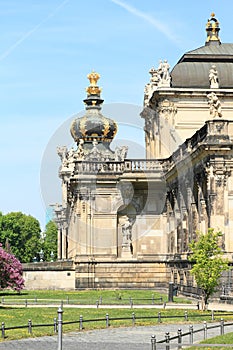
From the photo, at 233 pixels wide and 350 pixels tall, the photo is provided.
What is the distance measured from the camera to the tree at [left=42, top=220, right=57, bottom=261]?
149 m

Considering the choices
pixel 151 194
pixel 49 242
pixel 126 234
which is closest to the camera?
pixel 126 234

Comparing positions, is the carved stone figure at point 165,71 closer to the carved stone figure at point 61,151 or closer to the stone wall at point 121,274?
the stone wall at point 121,274

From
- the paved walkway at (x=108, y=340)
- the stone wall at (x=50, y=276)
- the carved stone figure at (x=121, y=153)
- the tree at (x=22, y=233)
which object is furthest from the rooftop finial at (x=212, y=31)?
the tree at (x=22, y=233)

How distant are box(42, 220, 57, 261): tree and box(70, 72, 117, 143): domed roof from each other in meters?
61.7

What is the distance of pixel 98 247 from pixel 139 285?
446 cm

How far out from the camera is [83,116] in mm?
87750

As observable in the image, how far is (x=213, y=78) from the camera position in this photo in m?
72.0

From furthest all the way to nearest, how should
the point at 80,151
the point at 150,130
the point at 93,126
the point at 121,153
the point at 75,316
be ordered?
the point at 93,126
the point at 80,151
the point at 150,130
the point at 121,153
the point at 75,316

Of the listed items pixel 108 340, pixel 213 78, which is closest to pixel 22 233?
pixel 213 78

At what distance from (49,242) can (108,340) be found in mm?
121733

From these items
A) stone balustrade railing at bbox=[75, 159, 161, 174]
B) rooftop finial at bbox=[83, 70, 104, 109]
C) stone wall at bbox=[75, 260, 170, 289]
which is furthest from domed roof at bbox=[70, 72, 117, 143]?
stone wall at bbox=[75, 260, 170, 289]

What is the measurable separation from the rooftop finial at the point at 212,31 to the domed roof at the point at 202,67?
7.00 feet

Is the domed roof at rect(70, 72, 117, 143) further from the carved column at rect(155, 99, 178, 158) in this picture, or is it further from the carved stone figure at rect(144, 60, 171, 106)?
the carved column at rect(155, 99, 178, 158)

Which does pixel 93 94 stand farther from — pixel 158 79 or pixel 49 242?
pixel 49 242
